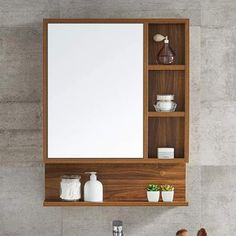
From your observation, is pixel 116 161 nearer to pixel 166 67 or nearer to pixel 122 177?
pixel 122 177

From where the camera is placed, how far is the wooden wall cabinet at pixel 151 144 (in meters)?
2.38

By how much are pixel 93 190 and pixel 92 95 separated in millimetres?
435

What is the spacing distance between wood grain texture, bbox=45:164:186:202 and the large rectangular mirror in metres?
0.15

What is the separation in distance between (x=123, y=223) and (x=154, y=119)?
532 mm

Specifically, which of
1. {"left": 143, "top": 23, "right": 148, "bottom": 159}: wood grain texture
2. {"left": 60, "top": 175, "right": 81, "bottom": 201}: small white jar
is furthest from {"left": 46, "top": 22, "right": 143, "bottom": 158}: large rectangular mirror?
{"left": 60, "top": 175, "right": 81, "bottom": 201}: small white jar

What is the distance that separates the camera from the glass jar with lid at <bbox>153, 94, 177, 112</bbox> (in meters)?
2.39

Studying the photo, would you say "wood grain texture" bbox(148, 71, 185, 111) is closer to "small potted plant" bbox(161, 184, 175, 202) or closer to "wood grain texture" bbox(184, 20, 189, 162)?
"wood grain texture" bbox(184, 20, 189, 162)

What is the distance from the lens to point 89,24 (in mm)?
2383

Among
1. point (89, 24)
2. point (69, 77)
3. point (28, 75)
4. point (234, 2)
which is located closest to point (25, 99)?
point (28, 75)

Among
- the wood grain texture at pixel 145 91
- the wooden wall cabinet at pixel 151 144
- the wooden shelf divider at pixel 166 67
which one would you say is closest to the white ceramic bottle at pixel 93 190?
the wooden wall cabinet at pixel 151 144

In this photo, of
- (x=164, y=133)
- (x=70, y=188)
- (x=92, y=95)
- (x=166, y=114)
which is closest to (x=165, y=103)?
(x=166, y=114)

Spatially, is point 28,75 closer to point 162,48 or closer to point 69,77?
point 69,77

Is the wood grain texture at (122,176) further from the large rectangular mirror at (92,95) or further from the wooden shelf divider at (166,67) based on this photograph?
the wooden shelf divider at (166,67)

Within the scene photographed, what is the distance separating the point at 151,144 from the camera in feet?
8.09
